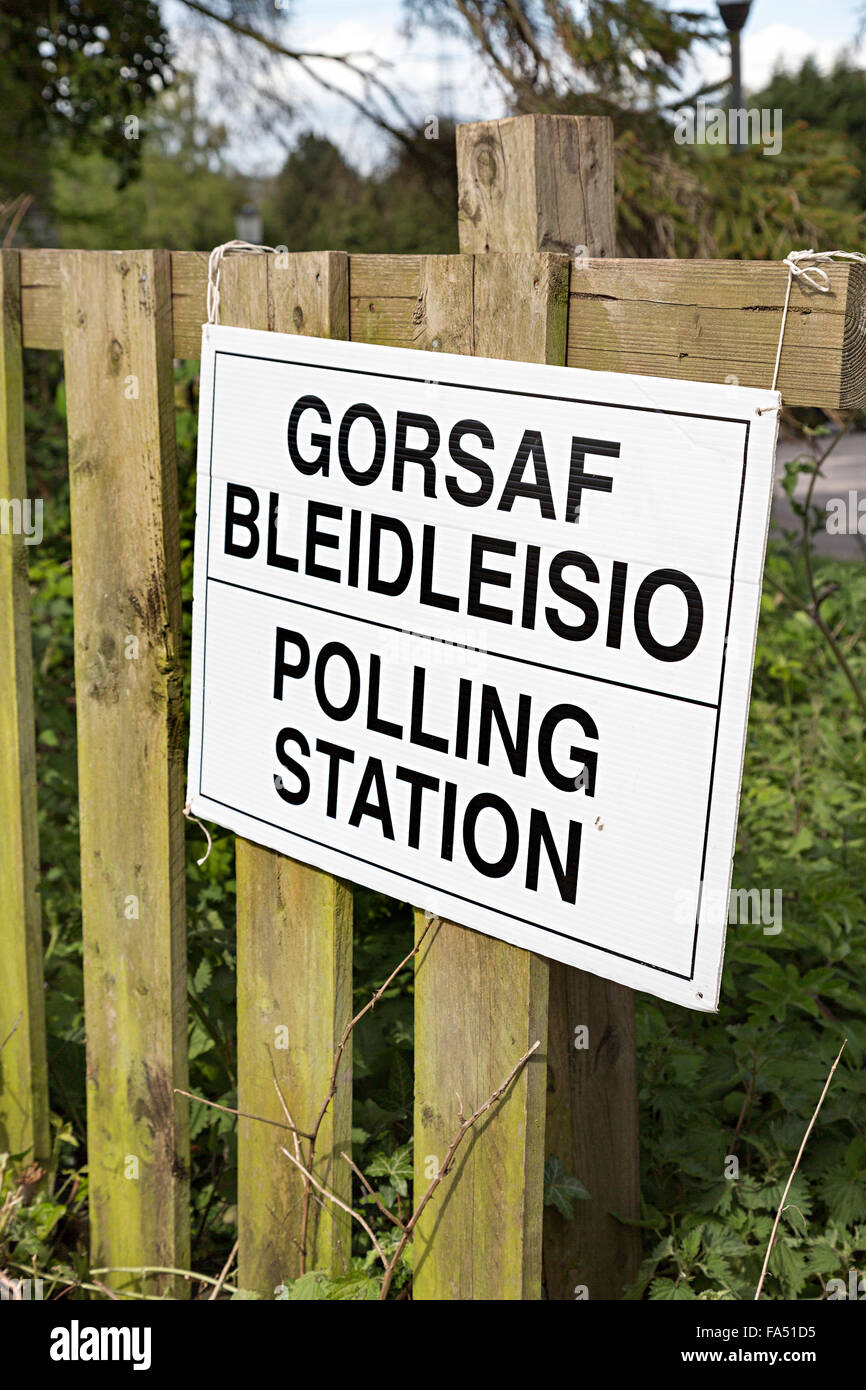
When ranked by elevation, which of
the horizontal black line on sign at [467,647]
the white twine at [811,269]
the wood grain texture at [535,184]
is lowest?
the horizontal black line on sign at [467,647]

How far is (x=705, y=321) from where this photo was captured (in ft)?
4.37

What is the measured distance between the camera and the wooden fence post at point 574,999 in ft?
5.05

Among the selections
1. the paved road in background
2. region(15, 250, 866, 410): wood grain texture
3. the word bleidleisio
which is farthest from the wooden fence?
the paved road in background

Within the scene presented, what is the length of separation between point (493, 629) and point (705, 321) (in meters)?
0.44

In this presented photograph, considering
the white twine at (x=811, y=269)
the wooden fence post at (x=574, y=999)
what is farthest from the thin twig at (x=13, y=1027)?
the white twine at (x=811, y=269)

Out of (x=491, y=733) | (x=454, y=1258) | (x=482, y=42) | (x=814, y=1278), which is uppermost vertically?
(x=482, y=42)

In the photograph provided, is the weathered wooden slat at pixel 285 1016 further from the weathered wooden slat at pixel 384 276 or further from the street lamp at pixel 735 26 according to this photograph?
the street lamp at pixel 735 26

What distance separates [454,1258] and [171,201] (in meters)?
43.6

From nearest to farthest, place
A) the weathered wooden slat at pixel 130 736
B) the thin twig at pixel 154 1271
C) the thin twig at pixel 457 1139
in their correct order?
the thin twig at pixel 457 1139 → the weathered wooden slat at pixel 130 736 → the thin twig at pixel 154 1271

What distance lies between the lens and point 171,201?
1597 inches

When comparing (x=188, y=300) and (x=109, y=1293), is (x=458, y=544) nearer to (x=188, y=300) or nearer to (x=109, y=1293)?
(x=188, y=300)

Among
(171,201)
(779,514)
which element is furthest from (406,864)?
(171,201)
